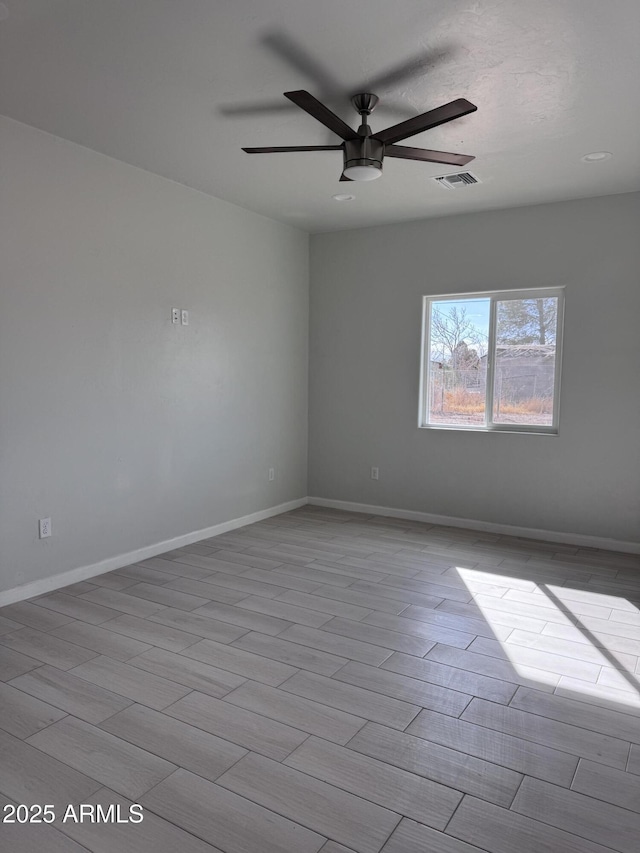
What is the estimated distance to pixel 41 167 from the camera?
133 inches

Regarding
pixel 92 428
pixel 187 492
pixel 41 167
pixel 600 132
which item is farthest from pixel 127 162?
pixel 600 132

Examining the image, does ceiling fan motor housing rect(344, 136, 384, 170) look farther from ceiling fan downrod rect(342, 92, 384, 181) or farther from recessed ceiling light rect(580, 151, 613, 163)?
recessed ceiling light rect(580, 151, 613, 163)

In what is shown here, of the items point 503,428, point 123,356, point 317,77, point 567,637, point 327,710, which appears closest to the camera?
point 327,710

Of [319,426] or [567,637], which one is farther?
[319,426]

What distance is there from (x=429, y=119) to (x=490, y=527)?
3.51 meters

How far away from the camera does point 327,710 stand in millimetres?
2309

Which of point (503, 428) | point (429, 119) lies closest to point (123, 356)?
point (429, 119)

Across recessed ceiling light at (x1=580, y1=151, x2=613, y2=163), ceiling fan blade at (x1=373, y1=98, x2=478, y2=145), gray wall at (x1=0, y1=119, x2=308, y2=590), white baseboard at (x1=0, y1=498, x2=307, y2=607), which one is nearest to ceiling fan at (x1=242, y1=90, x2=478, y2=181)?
ceiling fan blade at (x1=373, y1=98, x2=478, y2=145)

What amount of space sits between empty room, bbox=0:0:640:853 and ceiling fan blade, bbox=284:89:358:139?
15 mm

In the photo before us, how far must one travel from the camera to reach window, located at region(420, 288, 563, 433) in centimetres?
485

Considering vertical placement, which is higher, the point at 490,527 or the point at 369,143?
the point at 369,143

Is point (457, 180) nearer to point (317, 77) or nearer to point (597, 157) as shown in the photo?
point (597, 157)

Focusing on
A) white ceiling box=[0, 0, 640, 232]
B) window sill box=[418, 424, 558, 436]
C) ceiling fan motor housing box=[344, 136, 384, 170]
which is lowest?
window sill box=[418, 424, 558, 436]

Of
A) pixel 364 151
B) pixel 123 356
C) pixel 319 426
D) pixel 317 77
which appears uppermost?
pixel 317 77
